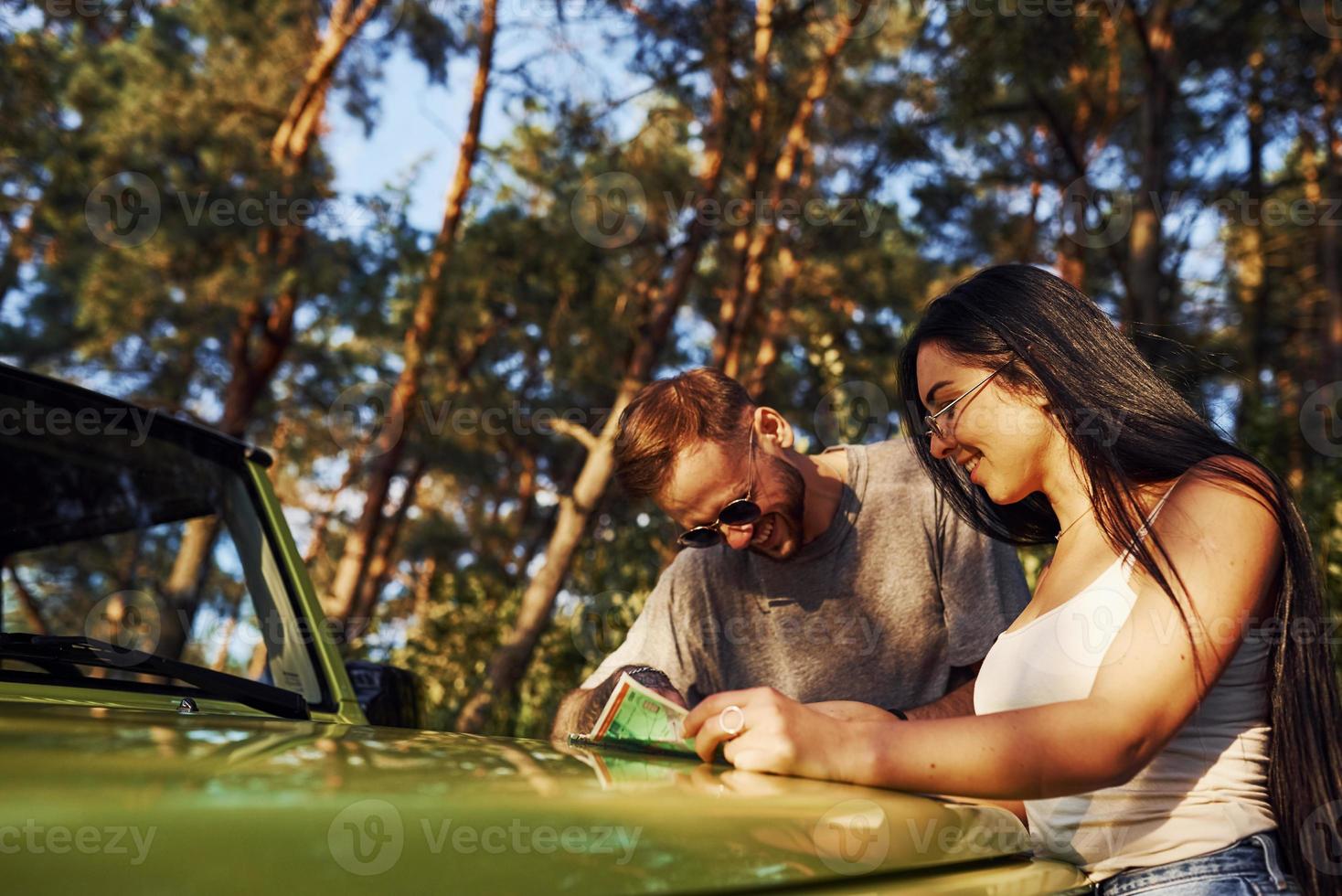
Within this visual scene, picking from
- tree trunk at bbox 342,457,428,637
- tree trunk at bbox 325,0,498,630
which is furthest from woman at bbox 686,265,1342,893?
tree trunk at bbox 342,457,428,637

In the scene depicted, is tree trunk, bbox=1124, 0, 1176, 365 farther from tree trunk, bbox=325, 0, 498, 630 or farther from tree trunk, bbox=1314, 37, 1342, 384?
tree trunk, bbox=325, 0, 498, 630

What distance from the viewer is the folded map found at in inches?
77.4

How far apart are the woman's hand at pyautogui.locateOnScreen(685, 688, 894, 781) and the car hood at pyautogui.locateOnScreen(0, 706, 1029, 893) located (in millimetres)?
29

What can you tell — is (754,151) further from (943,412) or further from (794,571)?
(943,412)

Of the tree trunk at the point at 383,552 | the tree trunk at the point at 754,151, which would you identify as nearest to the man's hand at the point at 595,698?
the tree trunk at the point at 754,151

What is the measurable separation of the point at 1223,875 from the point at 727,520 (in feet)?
4.79

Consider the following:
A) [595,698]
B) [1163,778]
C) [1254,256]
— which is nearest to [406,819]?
[1163,778]

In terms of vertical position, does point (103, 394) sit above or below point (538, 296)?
below

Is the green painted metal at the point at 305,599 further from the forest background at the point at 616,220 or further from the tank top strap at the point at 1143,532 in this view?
the forest background at the point at 616,220

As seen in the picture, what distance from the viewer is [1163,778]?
156 cm

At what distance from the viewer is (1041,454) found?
1.85 m

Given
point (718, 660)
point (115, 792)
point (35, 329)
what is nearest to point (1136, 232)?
point (718, 660)

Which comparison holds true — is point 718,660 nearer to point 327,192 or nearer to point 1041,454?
point 1041,454

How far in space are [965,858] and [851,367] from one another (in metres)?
11.2
